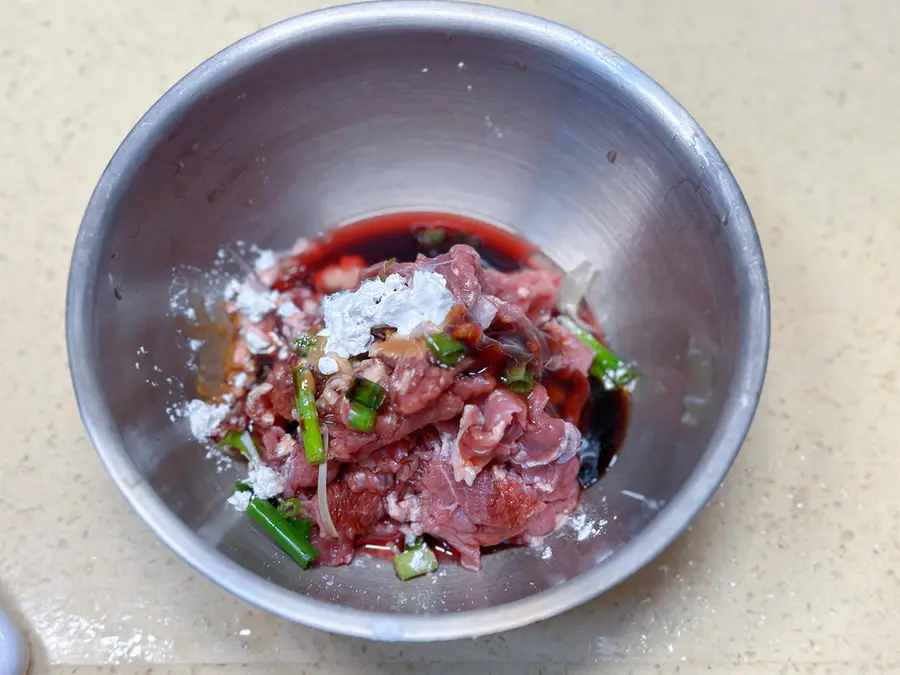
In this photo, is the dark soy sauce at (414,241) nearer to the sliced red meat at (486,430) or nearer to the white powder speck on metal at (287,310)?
the white powder speck on metal at (287,310)

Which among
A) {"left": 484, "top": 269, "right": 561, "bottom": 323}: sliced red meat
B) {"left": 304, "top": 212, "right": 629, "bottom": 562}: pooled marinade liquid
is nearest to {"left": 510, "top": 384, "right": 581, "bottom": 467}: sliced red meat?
{"left": 484, "top": 269, "right": 561, "bottom": 323}: sliced red meat

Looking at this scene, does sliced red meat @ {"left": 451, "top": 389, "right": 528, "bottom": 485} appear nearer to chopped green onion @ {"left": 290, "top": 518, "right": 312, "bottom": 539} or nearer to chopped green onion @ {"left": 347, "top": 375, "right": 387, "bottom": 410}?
chopped green onion @ {"left": 347, "top": 375, "right": 387, "bottom": 410}

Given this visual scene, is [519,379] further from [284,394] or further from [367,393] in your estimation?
[284,394]

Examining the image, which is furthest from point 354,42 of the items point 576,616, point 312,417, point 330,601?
point 576,616

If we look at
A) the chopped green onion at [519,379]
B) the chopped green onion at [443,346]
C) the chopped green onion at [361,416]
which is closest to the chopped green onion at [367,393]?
the chopped green onion at [361,416]

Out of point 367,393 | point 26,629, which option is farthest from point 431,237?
point 26,629

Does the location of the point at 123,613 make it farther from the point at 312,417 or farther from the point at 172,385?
the point at 312,417
